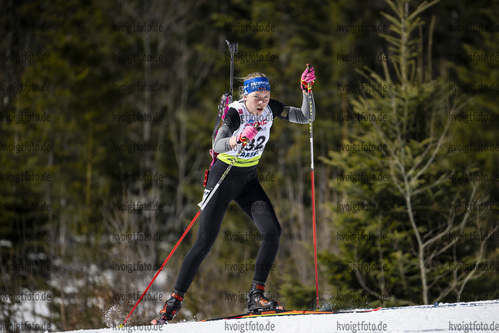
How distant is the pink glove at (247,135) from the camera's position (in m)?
4.98

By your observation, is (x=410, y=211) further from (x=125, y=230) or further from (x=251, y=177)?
(x=125, y=230)

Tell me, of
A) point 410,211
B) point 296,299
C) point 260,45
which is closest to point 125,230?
point 296,299

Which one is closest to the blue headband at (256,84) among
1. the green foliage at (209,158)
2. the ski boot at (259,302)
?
the ski boot at (259,302)

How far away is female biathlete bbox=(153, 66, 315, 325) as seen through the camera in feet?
17.6

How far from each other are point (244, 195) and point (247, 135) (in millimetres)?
781

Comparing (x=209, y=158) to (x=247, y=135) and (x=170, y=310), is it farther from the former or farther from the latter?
(x=247, y=135)

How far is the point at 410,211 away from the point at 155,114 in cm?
1596

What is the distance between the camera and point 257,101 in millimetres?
5363

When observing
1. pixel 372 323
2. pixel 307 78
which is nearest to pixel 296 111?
pixel 307 78

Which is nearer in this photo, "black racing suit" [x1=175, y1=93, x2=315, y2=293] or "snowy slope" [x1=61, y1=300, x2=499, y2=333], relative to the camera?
"snowy slope" [x1=61, y1=300, x2=499, y2=333]

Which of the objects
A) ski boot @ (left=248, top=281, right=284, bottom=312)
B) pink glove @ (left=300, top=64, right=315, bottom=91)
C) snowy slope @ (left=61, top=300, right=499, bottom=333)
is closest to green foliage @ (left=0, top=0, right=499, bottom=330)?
ski boot @ (left=248, top=281, right=284, bottom=312)

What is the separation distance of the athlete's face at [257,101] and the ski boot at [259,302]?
1.59 m

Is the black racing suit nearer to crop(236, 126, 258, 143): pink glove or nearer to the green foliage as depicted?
crop(236, 126, 258, 143): pink glove

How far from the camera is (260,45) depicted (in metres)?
22.5
